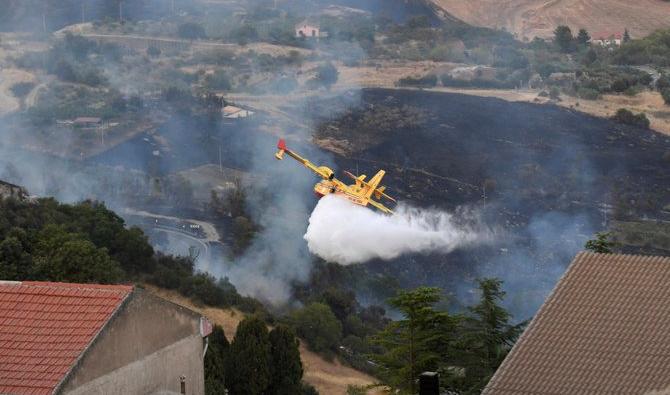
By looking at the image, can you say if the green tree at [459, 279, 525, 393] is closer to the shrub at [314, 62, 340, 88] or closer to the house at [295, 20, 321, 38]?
the shrub at [314, 62, 340, 88]

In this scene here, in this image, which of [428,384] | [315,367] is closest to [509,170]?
[315,367]

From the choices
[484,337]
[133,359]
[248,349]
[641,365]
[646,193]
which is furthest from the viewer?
[646,193]

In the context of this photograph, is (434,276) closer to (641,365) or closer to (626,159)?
(626,159)

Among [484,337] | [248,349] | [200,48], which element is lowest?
[200,48]

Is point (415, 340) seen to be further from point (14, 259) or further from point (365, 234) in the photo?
point (365, 234)

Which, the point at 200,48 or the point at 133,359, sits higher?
the point at 133,359

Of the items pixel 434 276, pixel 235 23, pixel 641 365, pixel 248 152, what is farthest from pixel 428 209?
pixel 641 365
